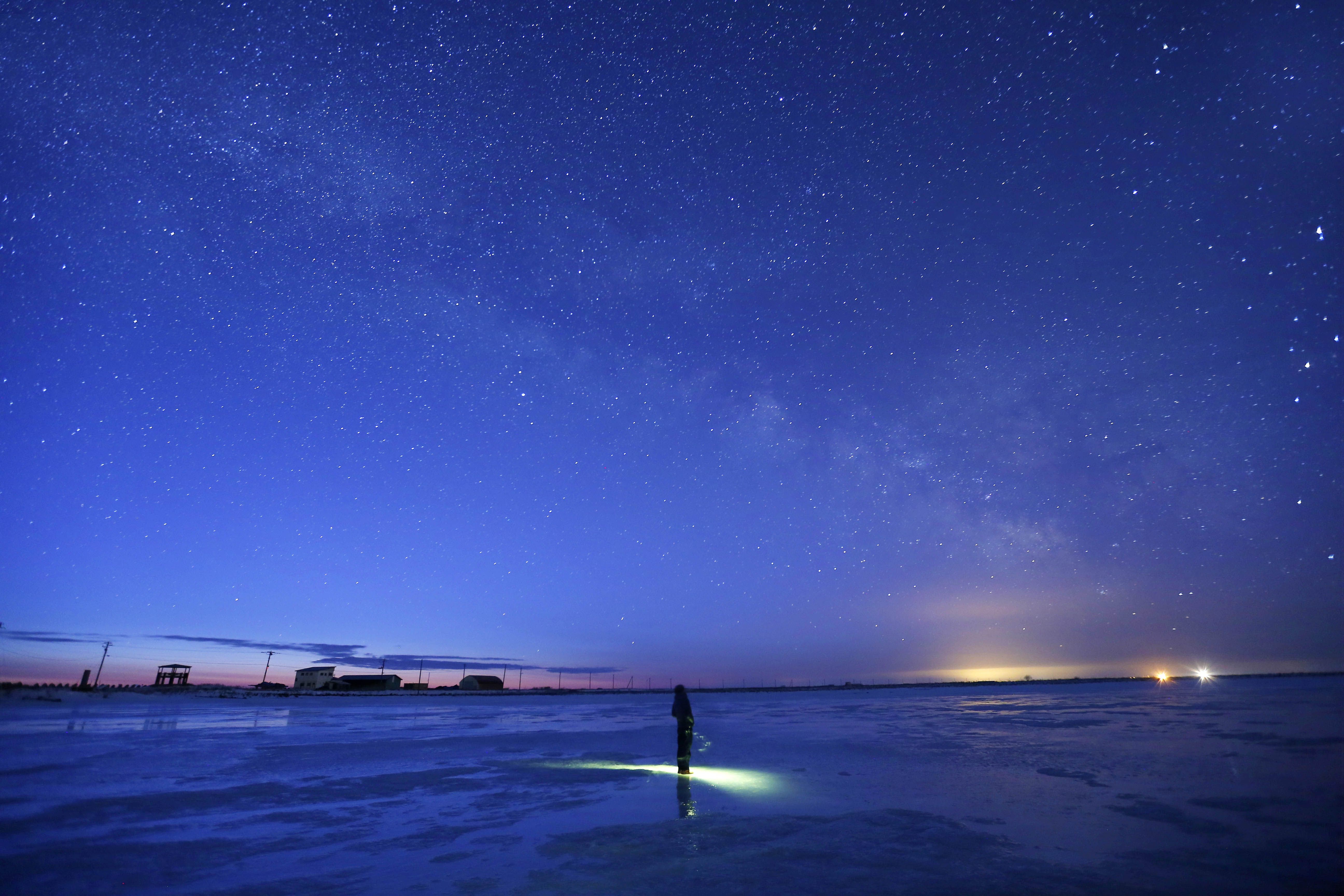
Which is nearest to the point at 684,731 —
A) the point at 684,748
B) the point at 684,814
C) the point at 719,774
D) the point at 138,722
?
the point at 684,748

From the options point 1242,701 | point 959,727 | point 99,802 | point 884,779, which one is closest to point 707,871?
point 884,779

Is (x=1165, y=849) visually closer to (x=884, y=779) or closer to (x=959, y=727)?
(x=884, y=779)

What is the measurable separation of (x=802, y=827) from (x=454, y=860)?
4.67m

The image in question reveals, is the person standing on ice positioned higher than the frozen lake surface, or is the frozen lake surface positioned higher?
the person standing on ice

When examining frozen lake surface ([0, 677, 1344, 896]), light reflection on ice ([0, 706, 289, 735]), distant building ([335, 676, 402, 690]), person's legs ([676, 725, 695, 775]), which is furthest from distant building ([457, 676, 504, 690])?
person's legs ([676, 725, 695, 775])

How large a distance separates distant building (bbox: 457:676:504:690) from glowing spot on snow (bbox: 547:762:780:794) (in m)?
153

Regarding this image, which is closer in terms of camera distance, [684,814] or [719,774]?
[684,814]

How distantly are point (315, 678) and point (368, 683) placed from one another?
13.4 metres

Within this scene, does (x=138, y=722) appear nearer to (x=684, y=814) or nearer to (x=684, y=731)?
(x=684, y=731)

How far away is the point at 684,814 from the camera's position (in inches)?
390

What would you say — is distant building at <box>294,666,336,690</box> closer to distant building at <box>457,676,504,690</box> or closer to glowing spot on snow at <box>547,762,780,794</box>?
distant building at <box>457,676,504,690</box>

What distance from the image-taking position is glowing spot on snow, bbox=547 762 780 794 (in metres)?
12.3

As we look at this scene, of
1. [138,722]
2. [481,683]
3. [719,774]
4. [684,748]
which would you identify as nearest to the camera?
[684,748]

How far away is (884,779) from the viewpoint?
43.8ft
